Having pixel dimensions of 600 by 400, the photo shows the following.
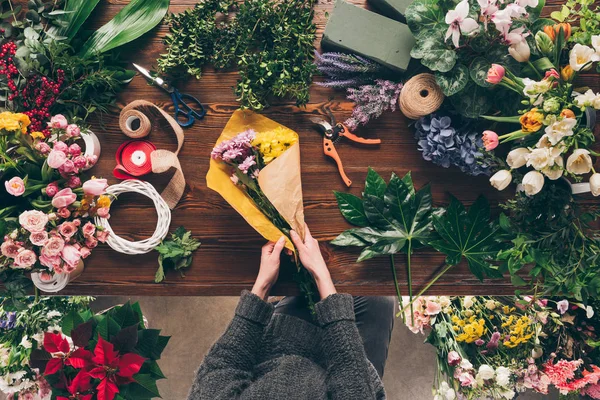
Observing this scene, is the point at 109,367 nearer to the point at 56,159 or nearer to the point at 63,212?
the point at 63,212

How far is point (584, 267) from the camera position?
3.99 ft

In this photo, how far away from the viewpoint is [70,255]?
3.96 ft

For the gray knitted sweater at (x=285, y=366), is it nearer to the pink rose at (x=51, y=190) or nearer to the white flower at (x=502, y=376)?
the white flower at (x=502, y=376)

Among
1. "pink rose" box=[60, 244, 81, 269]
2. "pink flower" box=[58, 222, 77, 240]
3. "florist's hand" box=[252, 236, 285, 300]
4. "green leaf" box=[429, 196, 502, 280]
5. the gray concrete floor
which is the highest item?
"pink flower" box=[58, 222, 77, 240]

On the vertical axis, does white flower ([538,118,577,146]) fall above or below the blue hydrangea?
above

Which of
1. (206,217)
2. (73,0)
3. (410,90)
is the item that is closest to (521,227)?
(410,90)

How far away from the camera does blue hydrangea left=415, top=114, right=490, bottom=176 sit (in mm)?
1395

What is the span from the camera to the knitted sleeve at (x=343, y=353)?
1327mm

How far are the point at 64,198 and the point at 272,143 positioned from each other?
65cm

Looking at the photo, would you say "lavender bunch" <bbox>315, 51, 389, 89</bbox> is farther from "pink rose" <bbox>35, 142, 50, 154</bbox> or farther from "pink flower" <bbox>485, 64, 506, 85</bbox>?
"pink rose" <bbox>35, 142, 50, 154</bbox>

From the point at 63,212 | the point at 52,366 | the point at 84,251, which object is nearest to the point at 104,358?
the point at 52,366

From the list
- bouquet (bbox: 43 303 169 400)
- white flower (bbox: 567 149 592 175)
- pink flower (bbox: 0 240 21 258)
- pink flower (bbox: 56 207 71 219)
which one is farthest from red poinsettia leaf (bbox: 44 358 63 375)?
white flower (bbox: 567 149 592 175)

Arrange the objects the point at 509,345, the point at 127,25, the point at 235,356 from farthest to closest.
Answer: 1. the point at 509,345
2. the point at 127,25
3. the point at 235,356

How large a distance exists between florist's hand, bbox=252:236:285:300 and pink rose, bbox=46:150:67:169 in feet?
2.27
